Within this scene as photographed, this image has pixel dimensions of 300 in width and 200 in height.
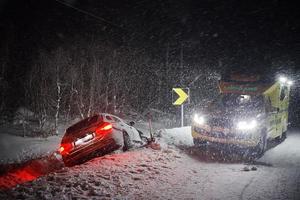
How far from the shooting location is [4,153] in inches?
489

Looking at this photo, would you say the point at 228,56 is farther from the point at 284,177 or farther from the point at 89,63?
the point at 284,177

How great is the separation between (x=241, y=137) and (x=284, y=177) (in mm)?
2202

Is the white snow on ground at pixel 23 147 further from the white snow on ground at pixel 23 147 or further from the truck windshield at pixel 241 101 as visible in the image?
the truck windshield at pixel 241 101

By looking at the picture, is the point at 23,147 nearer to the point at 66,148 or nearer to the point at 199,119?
the point at 66,148

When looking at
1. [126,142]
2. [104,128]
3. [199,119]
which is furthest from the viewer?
[199,119]

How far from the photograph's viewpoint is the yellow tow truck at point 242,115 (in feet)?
34.1

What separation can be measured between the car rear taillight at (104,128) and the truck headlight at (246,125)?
410 centimetres

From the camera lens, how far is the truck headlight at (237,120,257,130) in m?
10.4

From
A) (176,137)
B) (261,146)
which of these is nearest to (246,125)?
(261,146)

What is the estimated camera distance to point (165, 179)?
25.7 ft

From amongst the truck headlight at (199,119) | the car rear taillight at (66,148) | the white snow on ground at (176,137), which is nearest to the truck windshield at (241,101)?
the truck headlight at (199,119)

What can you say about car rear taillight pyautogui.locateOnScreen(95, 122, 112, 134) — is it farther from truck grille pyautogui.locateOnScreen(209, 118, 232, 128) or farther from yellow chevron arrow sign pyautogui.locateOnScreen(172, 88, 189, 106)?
yellow chevron arrow sign pyautogui.locateOnScreen(172, 88, 189, 106)

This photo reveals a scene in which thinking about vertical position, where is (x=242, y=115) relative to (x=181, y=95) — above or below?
below

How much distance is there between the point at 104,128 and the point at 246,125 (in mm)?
4486
